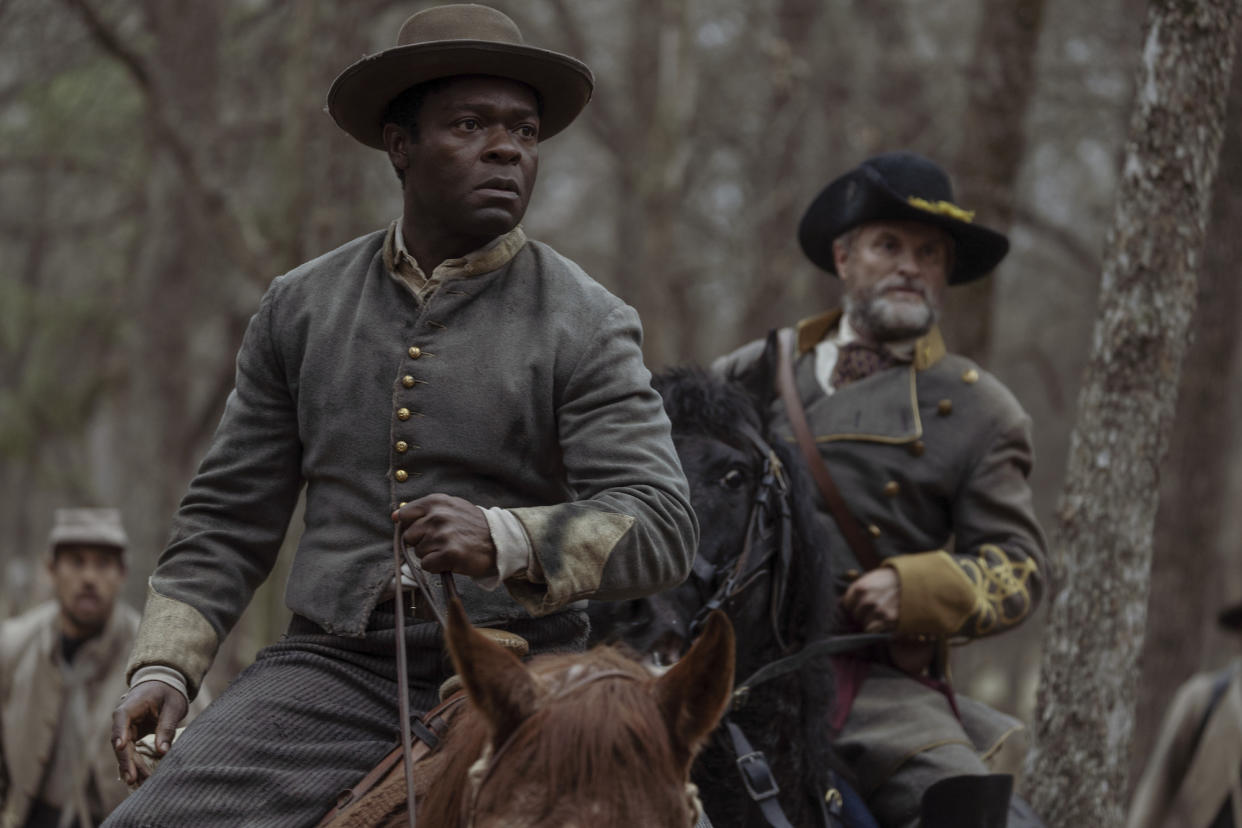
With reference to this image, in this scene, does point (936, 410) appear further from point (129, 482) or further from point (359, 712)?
point (129, 482)

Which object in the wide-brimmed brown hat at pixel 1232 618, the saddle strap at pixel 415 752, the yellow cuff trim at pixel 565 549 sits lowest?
the wide-brimmed brown hat at pixel 1232 618

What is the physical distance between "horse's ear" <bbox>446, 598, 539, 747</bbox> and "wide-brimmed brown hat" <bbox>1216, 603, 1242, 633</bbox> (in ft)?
26.9

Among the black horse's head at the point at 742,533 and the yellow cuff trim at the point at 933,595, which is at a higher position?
the black horse's head at the point at 742,533

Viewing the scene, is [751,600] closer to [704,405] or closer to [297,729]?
[704,405]

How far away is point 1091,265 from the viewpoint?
17203 millimetres

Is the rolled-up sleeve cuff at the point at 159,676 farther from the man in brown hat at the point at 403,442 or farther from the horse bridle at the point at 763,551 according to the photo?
the horse bridle at the point at 763,551

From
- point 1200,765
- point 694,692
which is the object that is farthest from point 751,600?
point 1200,765

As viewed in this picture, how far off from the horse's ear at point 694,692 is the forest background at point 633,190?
4.80m

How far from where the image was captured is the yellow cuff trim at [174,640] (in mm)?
3398

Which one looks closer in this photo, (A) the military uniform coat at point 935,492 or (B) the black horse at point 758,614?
(B) the black horse at point 758,614

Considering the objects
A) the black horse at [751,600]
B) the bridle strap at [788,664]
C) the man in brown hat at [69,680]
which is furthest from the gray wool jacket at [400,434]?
the man in brown hat at [69,680]

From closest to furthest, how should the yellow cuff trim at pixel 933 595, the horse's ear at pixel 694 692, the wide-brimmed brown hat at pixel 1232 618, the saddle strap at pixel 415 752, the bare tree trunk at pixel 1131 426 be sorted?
the horse's ear at pixel 694 692 < the saddle strap at pixel 415 752 < the yellow cuff trim at pixel 933 595 < the bare tree trunk at pixel 1131 426 < the wide-brimmed brown hat at pixel 1232 618

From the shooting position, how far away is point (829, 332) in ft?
20.0

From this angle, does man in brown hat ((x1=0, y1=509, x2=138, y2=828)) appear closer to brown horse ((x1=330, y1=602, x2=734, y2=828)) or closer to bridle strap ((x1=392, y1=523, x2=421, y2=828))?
bridle strap ((x1=392, y1=523, x2=421, y2=828))
